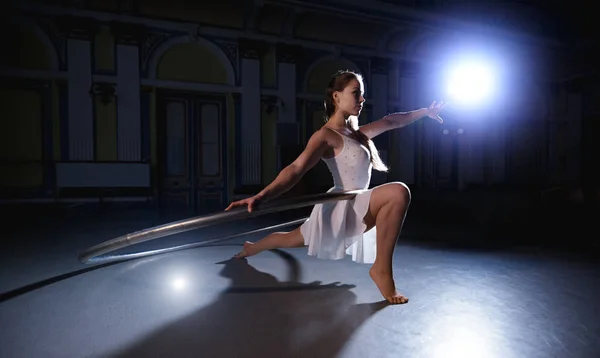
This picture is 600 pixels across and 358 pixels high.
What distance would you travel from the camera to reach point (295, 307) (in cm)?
201

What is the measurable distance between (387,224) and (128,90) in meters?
7.15

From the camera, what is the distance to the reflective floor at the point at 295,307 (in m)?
1.54

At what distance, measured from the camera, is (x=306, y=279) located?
260 centimetres

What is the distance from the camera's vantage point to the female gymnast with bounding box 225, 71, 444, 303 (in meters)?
2.08

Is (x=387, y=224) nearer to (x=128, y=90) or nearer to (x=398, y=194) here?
(x=398, y=194)

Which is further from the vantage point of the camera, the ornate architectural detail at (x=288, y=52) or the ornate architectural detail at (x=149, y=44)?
the ornate architectural detail at (x=288, y=52)

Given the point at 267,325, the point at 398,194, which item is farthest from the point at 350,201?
the point at 267,325

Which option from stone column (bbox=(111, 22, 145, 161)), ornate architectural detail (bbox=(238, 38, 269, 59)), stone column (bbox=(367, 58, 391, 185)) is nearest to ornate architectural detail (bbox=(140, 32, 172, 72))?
stone column (bbox=(111, 22, 145, 161))

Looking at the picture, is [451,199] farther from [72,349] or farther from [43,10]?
[43,10]

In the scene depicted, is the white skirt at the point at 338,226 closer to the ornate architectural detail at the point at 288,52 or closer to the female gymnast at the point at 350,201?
the female gymnast at the point at 350,201

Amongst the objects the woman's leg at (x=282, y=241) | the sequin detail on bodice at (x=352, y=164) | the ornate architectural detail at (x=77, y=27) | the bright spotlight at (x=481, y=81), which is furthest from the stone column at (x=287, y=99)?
the sequin detail on bodice at (x=352, y=164)

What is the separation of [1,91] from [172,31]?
3.34 m

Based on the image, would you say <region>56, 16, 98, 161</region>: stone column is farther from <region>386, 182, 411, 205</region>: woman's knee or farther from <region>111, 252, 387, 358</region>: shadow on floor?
<region>386, 182, 411, 205</region>: woman's knee

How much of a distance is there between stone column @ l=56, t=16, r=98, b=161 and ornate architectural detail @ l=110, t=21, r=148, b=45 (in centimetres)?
37
